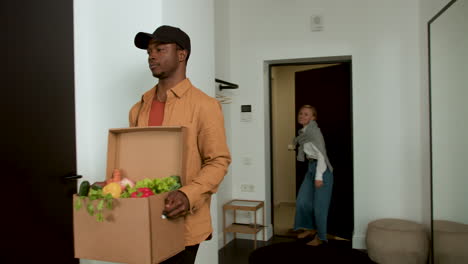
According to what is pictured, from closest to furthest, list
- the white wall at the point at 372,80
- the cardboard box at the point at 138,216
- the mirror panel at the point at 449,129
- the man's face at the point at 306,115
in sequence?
the cardboard box at the point at 138,216 → the mirror panel at the point at 449,129 → the white wall at the point at 372,80 → the man's face at the point at 306,115

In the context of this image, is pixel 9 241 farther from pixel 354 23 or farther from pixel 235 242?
pixel 354 23

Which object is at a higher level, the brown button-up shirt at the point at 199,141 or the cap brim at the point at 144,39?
the cap brim at the point at 144,39

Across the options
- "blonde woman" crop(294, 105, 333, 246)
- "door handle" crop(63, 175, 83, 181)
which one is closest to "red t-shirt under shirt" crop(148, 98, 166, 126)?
"door handle" crop(63, 175, 83, 181)

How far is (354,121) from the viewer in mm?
3965

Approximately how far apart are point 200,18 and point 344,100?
95.8 inches

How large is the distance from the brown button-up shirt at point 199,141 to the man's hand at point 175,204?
0.44ft

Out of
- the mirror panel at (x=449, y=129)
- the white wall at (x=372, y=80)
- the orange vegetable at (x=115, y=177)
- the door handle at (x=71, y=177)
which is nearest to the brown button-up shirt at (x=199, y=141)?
the orange vegetable at (x=115, y=177)

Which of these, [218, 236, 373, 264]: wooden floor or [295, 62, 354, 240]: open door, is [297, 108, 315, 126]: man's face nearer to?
[295, 62, 354, 240]: open door

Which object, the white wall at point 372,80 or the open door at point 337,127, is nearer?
the white wall at point 372,80

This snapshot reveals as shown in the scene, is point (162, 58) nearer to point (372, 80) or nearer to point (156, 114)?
point (156, 114)

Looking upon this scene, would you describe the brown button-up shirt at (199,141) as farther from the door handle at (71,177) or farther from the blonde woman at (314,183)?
the blonde woman at (314,183)

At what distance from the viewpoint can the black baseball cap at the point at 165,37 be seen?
4.58 ft

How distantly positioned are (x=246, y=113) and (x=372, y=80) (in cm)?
143

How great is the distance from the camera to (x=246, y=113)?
435 centimetres
